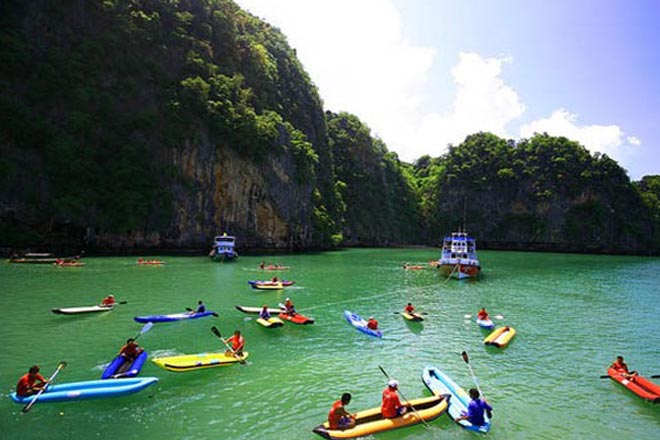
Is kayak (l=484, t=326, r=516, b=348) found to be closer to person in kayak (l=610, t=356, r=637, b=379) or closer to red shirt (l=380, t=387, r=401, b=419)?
person in kayak (l=610, t=356, r=637, b=379)

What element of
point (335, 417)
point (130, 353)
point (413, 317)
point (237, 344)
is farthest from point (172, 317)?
point (335, 417)

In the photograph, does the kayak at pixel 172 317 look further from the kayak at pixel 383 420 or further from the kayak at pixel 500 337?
the kayak at pixel 500 337

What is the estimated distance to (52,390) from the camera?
11.0m

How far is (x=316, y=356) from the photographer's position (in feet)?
53.2

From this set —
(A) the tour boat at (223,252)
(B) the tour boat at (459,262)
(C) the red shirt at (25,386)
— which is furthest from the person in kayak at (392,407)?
(A) the tour boat at (223,252)

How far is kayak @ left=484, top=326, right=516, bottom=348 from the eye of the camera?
59.7 ft

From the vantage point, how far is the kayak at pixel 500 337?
59.7 ft

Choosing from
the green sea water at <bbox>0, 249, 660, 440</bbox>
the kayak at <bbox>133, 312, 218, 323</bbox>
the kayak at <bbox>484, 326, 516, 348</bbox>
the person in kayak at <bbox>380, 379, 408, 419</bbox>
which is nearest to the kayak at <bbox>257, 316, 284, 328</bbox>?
the green sea water at <bbox>0, 249, 660, 440</bbox>

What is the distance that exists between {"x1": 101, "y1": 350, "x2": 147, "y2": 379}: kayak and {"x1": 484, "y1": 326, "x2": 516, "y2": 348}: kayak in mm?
14250

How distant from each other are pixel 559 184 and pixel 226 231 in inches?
3513

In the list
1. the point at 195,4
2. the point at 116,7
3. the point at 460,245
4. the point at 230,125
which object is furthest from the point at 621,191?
the point at 116,7

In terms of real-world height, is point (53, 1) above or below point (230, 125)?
above

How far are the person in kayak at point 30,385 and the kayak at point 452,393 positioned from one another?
11.1m

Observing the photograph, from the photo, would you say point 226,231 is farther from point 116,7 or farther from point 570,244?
point 570,244
